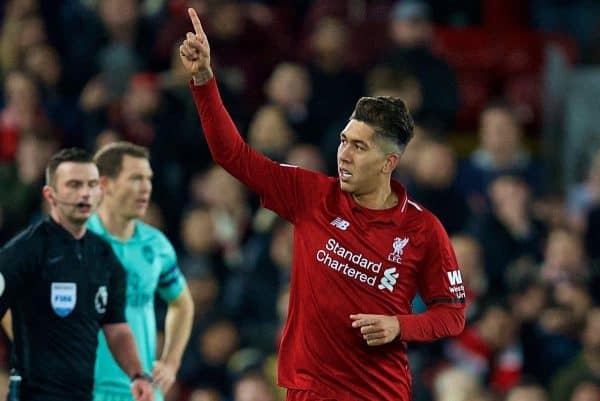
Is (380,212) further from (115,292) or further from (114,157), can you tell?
(114,157)

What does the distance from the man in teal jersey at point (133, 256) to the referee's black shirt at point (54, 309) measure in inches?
26.4

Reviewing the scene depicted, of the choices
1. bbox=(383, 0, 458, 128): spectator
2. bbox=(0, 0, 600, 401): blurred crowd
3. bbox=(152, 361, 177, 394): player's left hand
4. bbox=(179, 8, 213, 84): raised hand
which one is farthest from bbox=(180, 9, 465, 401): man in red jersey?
bbox=(383, 0, 458, 128): spectator

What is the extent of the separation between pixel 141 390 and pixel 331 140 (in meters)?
4.65

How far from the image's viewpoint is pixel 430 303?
6.79m

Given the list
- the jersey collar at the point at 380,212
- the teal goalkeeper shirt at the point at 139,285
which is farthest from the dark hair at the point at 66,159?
the jersey collar at the point at 380,212

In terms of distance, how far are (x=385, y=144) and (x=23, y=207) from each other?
588 centimetres

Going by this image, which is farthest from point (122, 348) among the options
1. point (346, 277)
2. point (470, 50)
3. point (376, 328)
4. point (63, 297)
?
point (470, 50)

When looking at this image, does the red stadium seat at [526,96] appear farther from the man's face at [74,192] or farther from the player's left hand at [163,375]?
the man's face at [74,192]

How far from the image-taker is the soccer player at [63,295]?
7.11m

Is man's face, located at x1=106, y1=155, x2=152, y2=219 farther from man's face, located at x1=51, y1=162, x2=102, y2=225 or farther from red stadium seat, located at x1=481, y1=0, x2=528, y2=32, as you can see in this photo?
red stadium seat, located at x1=481, y1=0, x2=528, y2=32

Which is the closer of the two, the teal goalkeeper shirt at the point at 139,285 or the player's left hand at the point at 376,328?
the player's left hand at the point at 376,328

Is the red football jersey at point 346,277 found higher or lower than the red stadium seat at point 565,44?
lower

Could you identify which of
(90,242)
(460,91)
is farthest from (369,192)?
(460,91)

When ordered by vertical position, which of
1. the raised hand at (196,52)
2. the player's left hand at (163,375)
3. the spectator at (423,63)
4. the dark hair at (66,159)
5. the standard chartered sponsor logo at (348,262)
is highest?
the spectator at (423,63)
